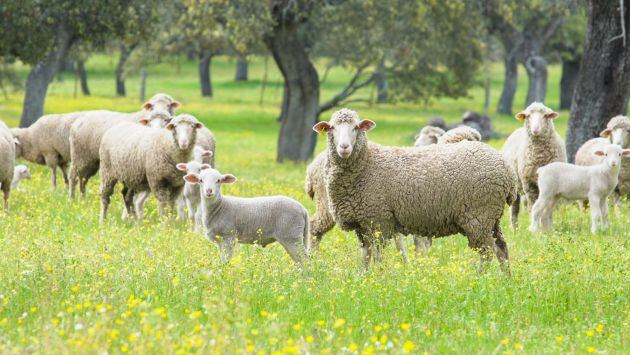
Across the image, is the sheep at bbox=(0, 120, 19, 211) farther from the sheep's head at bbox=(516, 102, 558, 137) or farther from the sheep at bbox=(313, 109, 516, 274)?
the sheep's head at bbox=(516, 102, 558, 137)

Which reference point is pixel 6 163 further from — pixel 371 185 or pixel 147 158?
pixel 371 185

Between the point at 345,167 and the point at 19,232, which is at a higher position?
the point at 345,167

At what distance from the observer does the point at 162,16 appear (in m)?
26.9

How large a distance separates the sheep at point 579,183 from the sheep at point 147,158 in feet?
15.7

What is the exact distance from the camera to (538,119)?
13.5 metres

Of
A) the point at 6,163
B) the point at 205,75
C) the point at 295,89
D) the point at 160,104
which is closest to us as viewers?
the point at 6,163

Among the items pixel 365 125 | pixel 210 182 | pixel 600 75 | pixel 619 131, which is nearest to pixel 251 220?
pixel 210 182

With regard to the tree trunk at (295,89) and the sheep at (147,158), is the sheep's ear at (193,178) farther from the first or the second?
the tree trunk at (295,89)

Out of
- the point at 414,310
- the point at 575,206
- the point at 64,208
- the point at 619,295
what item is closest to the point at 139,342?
the point at 414,310

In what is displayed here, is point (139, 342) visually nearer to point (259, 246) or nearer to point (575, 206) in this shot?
point (259, 246)

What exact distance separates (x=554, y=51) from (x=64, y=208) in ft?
141

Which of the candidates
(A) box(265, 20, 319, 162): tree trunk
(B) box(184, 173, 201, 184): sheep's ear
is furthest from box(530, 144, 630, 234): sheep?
(A) box(265, 20, 319, 162): tree trunk

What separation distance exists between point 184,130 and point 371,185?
405cm

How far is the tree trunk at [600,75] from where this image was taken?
17.7 m
